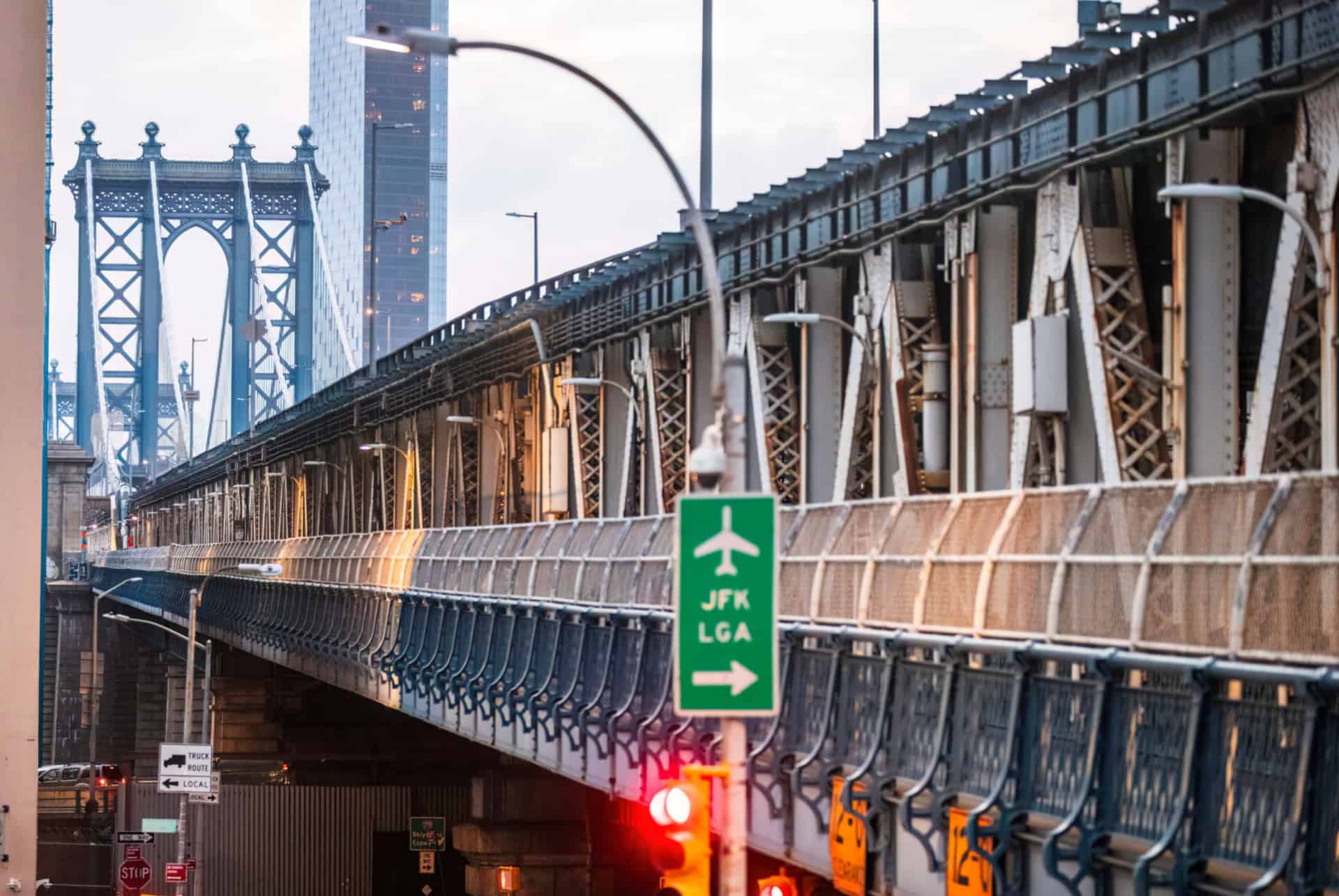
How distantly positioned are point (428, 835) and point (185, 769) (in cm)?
1044

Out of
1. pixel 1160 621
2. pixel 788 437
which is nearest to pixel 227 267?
pixel 788 437

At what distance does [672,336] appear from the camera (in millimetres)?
43469

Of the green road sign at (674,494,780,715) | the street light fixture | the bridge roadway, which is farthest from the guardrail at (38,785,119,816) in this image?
the green road sign at (674,494,780,715)

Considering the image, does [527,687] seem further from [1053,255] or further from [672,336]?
[672,336]

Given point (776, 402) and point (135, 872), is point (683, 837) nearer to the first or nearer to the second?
point (776, 402)

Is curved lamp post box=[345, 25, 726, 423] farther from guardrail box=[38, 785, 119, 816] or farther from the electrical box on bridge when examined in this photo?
guardrail box=[38, 785, 119, 816]

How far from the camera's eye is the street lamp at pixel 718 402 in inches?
529

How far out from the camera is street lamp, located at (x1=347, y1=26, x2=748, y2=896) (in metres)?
13.4

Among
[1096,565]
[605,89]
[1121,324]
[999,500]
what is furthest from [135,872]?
[605,89]

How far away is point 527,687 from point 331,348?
144686mm

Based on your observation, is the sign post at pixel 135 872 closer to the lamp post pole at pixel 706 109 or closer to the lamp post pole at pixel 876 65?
the lamp post pole at pixel 706 109

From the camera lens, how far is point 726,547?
1302cm

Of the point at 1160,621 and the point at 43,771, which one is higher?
the point at 1160,621

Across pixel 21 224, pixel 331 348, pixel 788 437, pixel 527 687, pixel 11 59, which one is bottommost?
pixel 527 687
